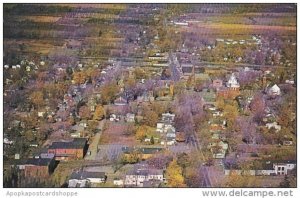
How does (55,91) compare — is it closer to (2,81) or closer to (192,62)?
(2,81)

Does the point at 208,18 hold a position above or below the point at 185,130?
above

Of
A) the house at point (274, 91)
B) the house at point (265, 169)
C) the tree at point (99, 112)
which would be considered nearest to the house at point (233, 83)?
the house at point (274, 91)

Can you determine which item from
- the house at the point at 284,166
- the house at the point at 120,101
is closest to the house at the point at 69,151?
the house at the point at 120,101

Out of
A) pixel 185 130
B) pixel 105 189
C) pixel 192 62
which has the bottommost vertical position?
pixel 105 189

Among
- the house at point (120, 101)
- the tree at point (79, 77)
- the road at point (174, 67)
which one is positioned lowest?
the house at point (120, 101)

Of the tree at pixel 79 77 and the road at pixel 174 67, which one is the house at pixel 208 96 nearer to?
the road at pixel 174 67

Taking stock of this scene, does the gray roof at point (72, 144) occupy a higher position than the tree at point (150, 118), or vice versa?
the tree at point (150, 118)

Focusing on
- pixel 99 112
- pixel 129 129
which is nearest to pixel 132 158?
pixel 129 129

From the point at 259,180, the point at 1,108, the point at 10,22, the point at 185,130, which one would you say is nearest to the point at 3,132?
the point at 1,108
